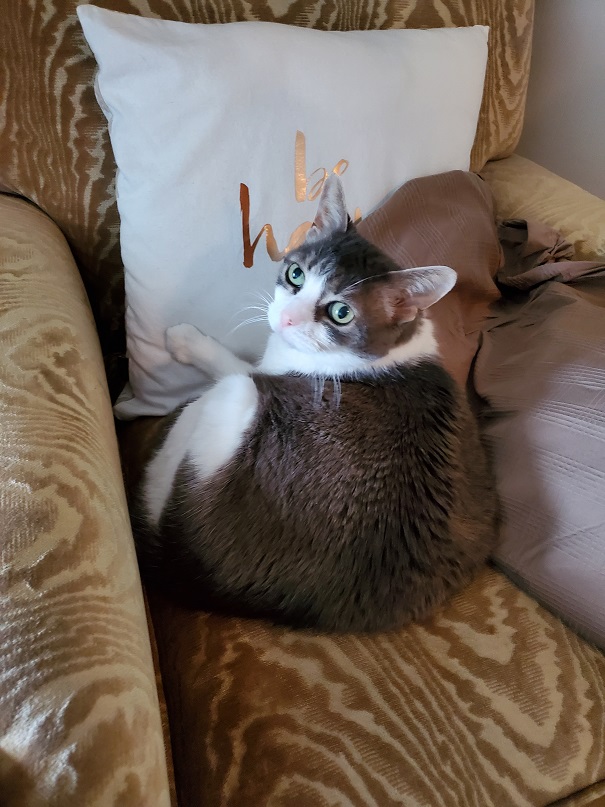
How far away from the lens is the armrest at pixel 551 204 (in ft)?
4.21

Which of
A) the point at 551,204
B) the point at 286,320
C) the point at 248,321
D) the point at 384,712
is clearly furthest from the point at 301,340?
the point at 551,204

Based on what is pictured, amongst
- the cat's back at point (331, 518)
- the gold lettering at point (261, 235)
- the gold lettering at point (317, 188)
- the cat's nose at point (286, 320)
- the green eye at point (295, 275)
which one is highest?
the gold lettering at point (317, 188)

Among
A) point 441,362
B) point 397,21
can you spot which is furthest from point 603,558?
point 397,21

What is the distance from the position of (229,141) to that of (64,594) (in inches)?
28.6

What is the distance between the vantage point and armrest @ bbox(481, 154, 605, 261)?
1.28 meters

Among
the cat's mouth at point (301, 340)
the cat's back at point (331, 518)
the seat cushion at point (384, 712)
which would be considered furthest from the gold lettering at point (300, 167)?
the seat cushion at point (384, 712)

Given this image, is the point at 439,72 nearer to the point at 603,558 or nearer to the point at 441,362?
the point at 441,362

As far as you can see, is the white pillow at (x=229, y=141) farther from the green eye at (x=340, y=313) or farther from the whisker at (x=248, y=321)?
the green eye at (x=340, y=313)

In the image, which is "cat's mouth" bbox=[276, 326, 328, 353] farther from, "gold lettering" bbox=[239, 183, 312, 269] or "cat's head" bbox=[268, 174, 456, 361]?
"gold lettering" bbox=[239, 183, 312, 269]

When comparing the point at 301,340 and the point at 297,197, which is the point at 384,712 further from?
the point at 297,197

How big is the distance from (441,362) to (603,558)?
383 mm

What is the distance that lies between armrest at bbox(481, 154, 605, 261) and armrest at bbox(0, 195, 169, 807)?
3.38 ft

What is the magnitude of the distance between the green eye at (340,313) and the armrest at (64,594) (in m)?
0.37

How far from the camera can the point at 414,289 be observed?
2.91 ft
